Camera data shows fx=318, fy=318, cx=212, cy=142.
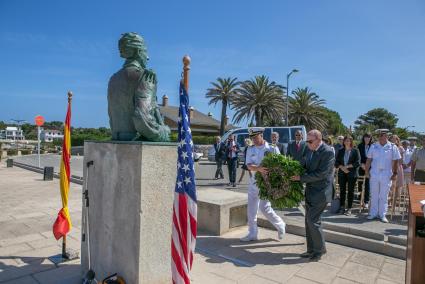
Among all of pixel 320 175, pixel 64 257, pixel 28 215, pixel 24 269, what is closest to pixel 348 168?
pixel 320 175

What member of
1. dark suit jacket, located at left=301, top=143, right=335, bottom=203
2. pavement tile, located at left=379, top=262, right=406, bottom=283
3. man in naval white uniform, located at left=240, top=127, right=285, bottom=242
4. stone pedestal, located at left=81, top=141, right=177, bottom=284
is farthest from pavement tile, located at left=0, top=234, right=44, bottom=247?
pavement tile, located at left=379, top=262, right=406, bottom=283

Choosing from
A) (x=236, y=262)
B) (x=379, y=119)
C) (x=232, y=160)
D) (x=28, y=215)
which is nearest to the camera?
(x=236, y=262)

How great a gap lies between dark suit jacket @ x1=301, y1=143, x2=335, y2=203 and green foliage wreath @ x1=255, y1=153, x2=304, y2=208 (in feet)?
0.53

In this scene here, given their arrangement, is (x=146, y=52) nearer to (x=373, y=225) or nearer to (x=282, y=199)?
(x=282, y=199)

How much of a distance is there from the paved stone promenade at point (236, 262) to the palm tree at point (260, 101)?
33868 millimetres

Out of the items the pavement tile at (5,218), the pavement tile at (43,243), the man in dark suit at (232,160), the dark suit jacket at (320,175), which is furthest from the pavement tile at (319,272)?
the man in dark suit at (232,160)

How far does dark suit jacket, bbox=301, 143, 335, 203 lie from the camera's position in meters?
4.98

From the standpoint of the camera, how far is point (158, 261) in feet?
11.8

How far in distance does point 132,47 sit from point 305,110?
40915mm

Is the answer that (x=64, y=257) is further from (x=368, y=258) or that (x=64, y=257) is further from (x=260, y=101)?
(x=260, y=101)

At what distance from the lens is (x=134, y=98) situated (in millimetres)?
3756

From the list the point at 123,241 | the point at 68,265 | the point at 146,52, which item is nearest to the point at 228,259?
the point at 123,241

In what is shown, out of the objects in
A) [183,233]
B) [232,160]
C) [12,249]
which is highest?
[232,160]

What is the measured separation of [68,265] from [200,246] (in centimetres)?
211
